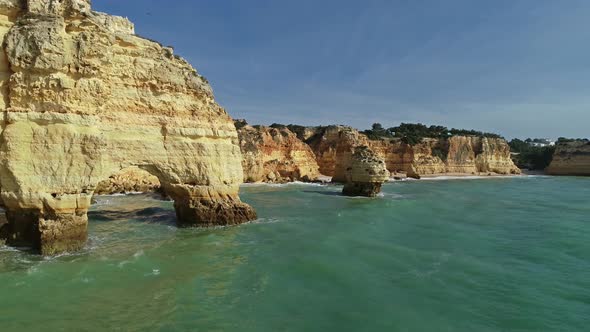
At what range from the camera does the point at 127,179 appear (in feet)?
101

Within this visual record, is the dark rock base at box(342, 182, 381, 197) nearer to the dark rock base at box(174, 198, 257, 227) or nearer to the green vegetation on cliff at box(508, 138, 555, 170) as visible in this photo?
the dark rock base at box(174, 198, 257, 227)

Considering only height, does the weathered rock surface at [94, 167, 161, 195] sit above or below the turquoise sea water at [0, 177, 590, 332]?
above

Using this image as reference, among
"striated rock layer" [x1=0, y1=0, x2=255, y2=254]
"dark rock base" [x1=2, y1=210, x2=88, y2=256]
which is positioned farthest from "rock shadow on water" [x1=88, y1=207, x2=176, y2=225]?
"dark rock base" [x1=2, y1=210, x2=88, y2=256]

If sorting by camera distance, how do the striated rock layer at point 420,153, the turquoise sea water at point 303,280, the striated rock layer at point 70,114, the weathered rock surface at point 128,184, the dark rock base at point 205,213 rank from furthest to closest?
the striated rock layer at point 420,153
the weathered rock surface at point 128,184
the dark rock base at point 205,213
the striated rock layer at point 70,114
the turquoise sea water at point 303,280

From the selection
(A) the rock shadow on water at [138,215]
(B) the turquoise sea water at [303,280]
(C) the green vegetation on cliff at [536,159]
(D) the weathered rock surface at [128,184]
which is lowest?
(B) the turquoise sea water at [303,280]

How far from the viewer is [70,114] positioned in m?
11.0

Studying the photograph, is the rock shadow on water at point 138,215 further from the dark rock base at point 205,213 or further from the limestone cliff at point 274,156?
the limestone cliff at point 274,156

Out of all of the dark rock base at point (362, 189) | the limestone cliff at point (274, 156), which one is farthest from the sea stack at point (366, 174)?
the limestone cliff at point (274, 156)

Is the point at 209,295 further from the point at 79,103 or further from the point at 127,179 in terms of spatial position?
the point at 127,179

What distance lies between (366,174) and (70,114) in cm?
2232

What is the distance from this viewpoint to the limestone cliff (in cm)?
4369

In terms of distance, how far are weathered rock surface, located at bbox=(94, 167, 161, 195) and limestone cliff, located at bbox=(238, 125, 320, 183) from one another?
12.8 m

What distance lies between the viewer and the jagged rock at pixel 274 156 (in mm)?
43719

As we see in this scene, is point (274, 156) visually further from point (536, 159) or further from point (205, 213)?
point (536, 159)
